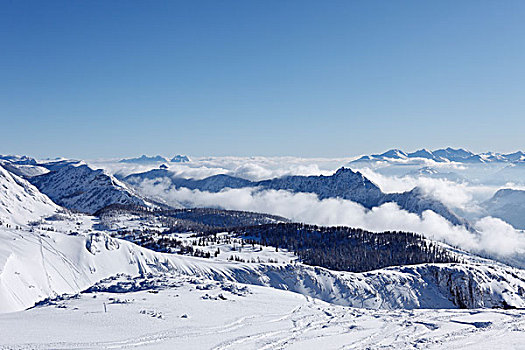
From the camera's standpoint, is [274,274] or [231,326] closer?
[231,326]

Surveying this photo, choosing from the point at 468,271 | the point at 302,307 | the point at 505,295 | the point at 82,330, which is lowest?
the point at 505,295

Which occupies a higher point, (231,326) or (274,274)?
(231,326)

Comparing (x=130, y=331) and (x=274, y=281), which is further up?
(x=130, y=331)

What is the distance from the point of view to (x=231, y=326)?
1425 inches

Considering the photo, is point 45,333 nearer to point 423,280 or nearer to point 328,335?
point 328,335

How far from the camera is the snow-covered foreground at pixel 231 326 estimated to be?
29234 millimetres

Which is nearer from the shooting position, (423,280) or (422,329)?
(422,329)

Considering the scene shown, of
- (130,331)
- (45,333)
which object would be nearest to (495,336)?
(130,331)

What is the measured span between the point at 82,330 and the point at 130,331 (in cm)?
415

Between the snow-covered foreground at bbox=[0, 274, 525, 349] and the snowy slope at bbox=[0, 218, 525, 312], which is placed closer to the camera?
the snow-covered foreground at bbox=[0, 274, 525, 349]

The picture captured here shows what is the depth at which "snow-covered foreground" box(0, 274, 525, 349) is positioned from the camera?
29.2m

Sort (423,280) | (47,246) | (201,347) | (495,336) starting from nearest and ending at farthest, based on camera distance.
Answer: (201,347) < (495,336) < (47,246) < (423,280)

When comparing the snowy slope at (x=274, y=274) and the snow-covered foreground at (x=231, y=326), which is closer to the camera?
the snow-covered foreground at (x=231, y=326)

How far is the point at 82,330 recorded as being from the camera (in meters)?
30.7
